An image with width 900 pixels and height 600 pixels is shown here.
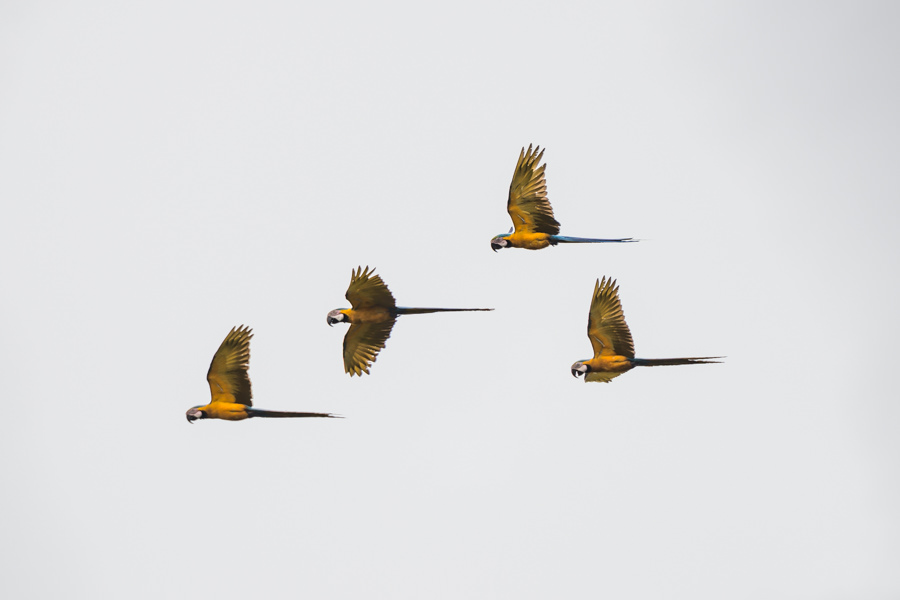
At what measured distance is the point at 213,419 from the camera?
23969 mm

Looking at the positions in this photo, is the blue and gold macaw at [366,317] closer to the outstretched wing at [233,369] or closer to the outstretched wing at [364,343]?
the outstretched wing at [364,343]

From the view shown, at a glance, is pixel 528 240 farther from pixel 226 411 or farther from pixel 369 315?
pixel 226 411

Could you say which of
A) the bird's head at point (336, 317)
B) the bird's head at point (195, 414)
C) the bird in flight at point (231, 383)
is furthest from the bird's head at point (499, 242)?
the bird's head at point (195, 414)

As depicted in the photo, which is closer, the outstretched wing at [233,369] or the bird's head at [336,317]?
the outstretched wing at [233,369]

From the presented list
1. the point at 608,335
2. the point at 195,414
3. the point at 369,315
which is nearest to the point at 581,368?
the point at 608,335

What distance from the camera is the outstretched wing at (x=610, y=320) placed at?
2405 cm

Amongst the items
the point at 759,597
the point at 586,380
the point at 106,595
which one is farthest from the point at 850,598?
the point at 586,380

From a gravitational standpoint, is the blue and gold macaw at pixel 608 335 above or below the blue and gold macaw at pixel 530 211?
below

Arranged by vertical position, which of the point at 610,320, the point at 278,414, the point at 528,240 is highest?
the point at 528,240

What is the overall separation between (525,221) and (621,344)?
10.7 ft

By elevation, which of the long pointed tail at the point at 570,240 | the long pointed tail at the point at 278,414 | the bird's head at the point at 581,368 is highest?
the long pointed tail at the point at 570,240

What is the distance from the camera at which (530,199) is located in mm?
24641

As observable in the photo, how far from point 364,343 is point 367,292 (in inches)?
52.3

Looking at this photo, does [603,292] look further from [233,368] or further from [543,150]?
[233,368]
